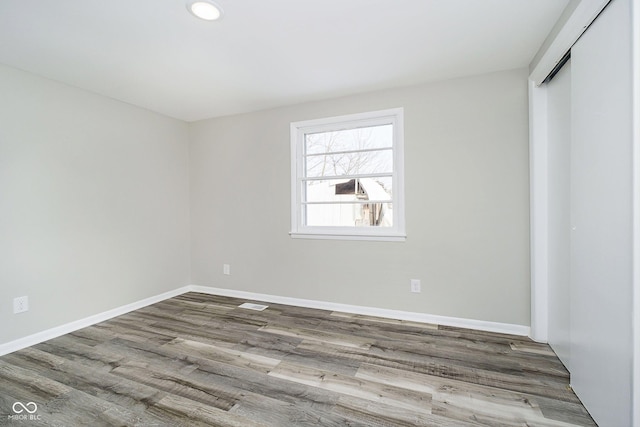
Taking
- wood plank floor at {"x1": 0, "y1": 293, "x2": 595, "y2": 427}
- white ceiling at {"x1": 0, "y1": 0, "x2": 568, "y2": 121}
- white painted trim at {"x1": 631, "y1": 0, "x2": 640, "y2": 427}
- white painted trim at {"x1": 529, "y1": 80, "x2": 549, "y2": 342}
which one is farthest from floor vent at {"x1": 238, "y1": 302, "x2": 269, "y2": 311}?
white painted trim at {"x1": 631, "y1": 0, "x2": 640, "y2": 427}

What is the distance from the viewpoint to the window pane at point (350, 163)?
317 centimetres

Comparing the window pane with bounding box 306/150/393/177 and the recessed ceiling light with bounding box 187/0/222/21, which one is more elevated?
the recessed ceiling light with bounding box 187/0/222/21

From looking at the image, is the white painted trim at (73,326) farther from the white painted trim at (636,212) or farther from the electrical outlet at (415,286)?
the white painted trim at (636,212)

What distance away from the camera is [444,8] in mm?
1833

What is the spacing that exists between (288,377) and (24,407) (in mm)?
1542

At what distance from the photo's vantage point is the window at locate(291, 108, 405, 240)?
3.09 meters

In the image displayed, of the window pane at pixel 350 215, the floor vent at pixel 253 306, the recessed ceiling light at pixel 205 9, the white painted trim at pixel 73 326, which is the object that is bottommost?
the floor vent at pixel 253 306

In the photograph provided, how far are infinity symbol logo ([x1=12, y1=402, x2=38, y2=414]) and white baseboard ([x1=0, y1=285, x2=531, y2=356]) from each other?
976 millimetres

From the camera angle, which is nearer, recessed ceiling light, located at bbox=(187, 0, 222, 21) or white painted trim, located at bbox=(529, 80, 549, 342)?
recessed ceiling light, located at bbox=(187, 0, 222, 21)

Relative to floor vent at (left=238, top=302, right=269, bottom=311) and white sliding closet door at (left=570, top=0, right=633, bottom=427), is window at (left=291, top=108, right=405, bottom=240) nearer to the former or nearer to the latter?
floor vent at (left=238, top=302, right=269, bottom=311)

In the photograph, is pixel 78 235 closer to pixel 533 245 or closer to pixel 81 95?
pixel 81 95

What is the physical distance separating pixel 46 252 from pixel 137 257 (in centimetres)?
89

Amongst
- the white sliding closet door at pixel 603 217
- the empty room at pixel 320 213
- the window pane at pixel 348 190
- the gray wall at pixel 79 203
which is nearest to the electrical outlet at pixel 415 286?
the empty room at pixel 320 213

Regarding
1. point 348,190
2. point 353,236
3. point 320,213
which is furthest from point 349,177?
point 353,236
